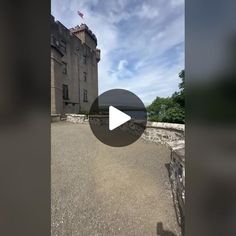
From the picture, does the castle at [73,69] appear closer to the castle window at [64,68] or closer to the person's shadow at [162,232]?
the castle window at [64,68]

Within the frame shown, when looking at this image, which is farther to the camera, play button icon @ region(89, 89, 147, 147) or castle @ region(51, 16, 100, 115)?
castle @ region(51, 16, 100, 115)

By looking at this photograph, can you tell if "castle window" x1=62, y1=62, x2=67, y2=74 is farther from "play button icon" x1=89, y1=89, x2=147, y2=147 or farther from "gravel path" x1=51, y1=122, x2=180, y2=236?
"gravel path" x1=51, y1=122, x2=180, y2=236

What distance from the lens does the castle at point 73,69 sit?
16281mm

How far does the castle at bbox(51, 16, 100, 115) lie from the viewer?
53.4 feet

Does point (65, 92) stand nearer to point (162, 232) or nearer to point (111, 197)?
point (111, 197)
